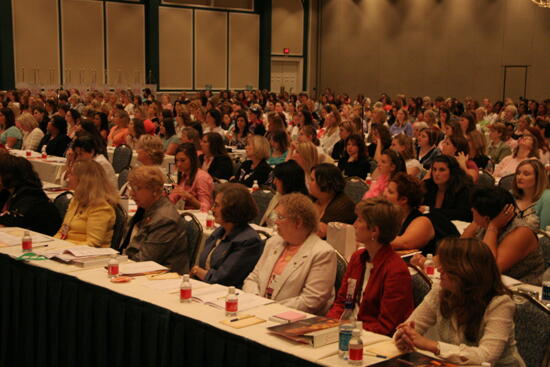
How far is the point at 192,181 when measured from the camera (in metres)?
7.28

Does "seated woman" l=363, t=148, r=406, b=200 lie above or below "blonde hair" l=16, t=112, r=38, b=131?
below

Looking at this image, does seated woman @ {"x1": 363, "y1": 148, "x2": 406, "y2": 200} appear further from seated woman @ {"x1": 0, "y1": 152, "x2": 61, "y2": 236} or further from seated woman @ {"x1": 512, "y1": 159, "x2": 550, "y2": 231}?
seated woman @ {"x1": 0, "y1": 152, "x2": 61, "y2": 236}

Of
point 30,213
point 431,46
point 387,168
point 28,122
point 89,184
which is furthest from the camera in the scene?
point 431,46

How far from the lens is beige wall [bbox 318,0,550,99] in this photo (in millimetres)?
24547

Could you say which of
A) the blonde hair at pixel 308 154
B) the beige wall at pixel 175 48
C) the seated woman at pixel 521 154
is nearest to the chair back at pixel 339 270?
the blonde hair at pixel 308 154

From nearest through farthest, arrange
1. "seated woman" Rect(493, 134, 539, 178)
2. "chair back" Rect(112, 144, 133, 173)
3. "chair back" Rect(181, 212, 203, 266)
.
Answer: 1. "chair back" Rect(181, 212, 203, 266)
2. "seated woman" Rect(493, 134, 539, 178)
3. "chair back" Rect(112, 144, 133, 173)

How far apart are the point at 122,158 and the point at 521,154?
18.9ft

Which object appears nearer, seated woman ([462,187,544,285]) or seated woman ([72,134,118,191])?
seated woman ([462,187,544,285])

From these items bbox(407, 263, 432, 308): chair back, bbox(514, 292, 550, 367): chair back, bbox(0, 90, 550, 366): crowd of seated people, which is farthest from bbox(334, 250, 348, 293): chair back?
bbox(514, 292, 550, 367): chair back

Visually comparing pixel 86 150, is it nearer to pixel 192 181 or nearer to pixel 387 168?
pixel 192 181

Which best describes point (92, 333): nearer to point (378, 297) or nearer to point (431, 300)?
point (378, 297)

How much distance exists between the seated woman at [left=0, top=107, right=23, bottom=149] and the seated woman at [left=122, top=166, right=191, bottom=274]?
26.8ft

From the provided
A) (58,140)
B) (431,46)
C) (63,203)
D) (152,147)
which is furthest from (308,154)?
(431,46)

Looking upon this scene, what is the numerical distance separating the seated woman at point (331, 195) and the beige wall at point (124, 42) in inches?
889
